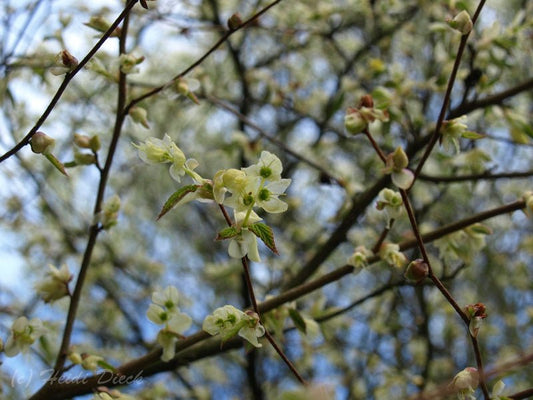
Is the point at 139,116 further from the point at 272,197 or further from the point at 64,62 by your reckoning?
the point at 272,197

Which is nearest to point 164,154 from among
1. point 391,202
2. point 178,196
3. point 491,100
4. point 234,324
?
point 178,196

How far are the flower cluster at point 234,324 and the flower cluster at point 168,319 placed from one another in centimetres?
14

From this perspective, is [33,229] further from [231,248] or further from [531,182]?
[531,182]

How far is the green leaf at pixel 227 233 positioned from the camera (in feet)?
2.92

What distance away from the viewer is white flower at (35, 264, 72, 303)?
128cm

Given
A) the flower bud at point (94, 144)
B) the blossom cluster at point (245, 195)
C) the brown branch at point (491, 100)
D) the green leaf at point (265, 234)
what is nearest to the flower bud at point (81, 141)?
the flower bud at point (94, 144)

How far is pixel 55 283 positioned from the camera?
1287 mm

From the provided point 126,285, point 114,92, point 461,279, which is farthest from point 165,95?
point 461,279

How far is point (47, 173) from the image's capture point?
138 inches

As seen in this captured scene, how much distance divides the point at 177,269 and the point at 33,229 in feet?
3.76

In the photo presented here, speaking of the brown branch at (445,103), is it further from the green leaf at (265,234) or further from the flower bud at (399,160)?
the green leaf at (265,234)

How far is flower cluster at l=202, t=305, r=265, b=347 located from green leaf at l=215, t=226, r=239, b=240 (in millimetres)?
158

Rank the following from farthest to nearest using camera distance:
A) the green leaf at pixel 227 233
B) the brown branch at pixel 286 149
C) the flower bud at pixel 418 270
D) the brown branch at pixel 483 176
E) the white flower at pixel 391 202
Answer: the brown branch at pixel 286 149 → the brown branch at pixel 483 176 → the white flower at pixel 391 202 → the flower bud at pixel 418 270 → the green leaf at pixel 227 233

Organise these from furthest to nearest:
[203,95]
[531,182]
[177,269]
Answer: [177,269]
[531,182]
[203,95]
